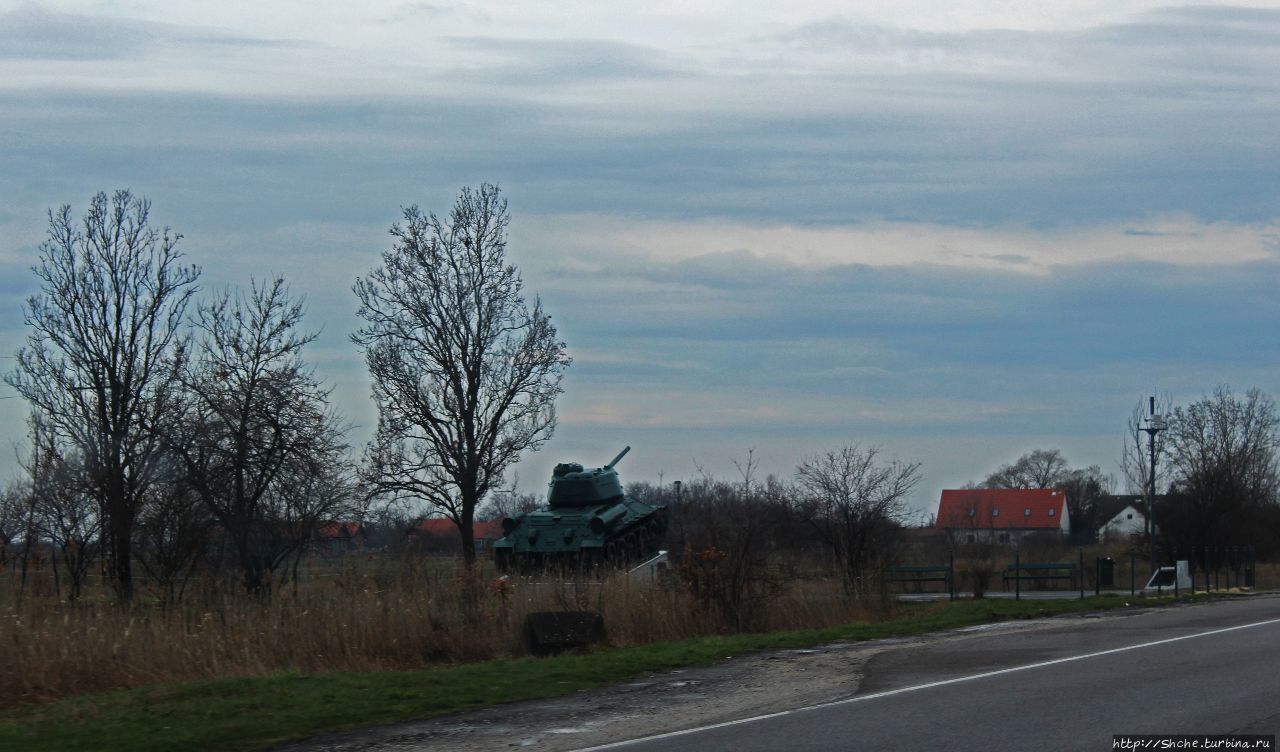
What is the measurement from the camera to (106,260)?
2959 cm

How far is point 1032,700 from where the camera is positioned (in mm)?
11453

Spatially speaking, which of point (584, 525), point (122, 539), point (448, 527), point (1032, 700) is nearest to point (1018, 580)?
point (584, 525)

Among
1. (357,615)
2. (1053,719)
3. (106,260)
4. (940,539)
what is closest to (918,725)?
(1053,719)

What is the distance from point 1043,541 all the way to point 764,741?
2611 inches

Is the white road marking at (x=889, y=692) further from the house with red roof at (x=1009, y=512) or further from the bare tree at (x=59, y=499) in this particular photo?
the house with red roof at (x=1009, y=512)

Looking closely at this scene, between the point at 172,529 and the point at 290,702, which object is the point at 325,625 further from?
the point at 172,529

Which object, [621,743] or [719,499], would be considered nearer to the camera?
[621,743]

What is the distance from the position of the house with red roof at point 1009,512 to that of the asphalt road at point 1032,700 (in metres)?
75.4

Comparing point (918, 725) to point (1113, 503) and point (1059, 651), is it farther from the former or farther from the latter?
point (1113, 503)

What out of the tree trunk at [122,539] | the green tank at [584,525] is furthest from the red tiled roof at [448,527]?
the tree trunk at [122,539]

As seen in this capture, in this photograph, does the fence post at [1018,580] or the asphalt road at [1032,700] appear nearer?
the asphalt road at [1032,700]

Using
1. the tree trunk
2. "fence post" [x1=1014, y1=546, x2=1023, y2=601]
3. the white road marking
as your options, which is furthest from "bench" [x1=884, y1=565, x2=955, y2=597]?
the tree trunk

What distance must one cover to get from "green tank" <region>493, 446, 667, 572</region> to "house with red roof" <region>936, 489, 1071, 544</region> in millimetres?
57670

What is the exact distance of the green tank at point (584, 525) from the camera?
111ft
